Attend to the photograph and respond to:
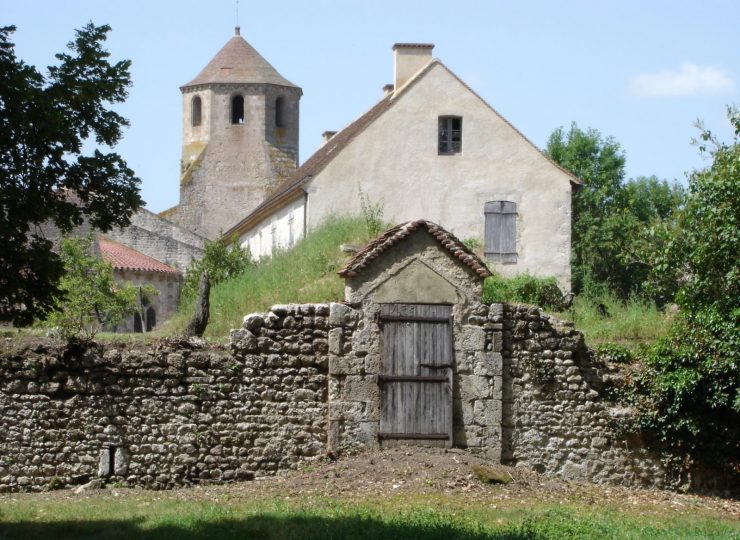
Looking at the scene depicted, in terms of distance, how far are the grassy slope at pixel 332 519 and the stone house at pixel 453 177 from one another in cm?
1574

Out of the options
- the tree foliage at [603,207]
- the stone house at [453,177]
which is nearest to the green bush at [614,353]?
the stone house at [453,177]

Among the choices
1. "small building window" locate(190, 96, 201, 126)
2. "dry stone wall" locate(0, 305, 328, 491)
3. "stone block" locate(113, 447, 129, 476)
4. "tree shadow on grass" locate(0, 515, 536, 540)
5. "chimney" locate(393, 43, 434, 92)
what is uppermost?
"small building window" locate(190, 96, 201, 126)

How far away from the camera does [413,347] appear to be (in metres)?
18.1

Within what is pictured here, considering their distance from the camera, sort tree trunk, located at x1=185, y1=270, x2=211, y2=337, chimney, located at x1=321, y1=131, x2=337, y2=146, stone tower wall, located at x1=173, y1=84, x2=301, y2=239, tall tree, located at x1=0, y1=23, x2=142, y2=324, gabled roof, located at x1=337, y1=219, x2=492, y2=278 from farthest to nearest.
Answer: stone tower wall, located at x1=173, y1=84, x2=301, y2=239 → chimney, located at x1=321, y1=131, x2=337, y2=146 → tree trunk, located at x1=185, y1=270, x2=211, y2=337 → gabled roof, located at x1=337, y1=219, x2=492, y2=278 → tall tree, located at x1=0, y1=23, x2=142, y2=324

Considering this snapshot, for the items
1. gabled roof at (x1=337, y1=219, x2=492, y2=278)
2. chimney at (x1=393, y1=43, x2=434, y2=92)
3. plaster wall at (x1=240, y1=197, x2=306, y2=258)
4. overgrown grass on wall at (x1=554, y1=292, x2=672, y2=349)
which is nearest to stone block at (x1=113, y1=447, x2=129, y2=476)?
gabled roof at (x1=337, y1=219, x2=492, y2=278)

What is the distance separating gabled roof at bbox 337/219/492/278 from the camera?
18.0 metres

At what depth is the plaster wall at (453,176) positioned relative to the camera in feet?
103

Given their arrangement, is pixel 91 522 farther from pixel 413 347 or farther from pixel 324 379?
pixel 413 347

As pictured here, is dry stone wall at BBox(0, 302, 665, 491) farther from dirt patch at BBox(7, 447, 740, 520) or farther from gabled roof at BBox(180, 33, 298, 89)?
gabled roof at BBox(180, 33, 298, 89)

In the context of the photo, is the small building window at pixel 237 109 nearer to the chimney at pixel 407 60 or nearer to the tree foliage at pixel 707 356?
the chimney at pixel 407 60

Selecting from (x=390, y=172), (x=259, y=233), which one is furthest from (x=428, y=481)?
(x=259, y=233)

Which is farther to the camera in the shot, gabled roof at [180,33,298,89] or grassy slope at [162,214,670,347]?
gabled roof at [180,33,298,89]

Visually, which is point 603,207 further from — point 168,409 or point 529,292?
point 168,409

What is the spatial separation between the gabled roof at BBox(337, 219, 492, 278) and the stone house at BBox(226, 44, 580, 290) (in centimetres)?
A: 1278
